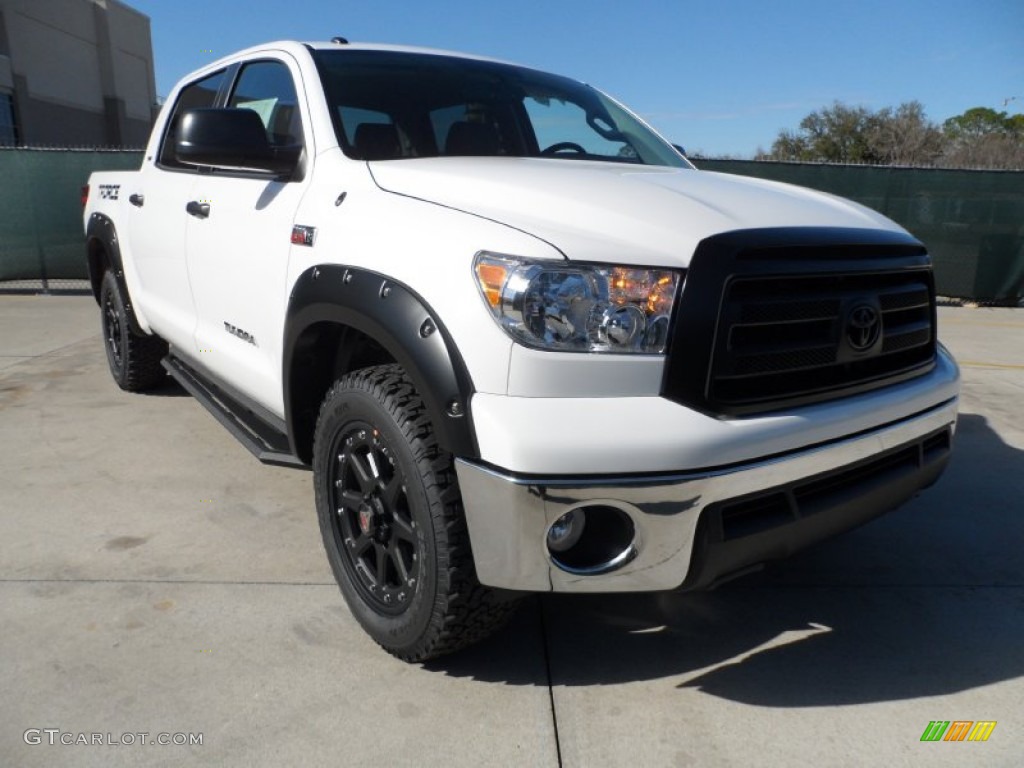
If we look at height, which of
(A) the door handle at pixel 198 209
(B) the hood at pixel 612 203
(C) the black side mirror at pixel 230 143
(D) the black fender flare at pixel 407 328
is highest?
(C) the black side mirror at pixel 230 143

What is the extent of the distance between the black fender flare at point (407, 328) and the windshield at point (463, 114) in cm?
56

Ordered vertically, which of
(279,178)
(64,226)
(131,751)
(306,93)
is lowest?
(131,751)

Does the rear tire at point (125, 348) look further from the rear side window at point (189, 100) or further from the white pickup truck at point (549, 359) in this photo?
the white pickup truck at point (549, 359)

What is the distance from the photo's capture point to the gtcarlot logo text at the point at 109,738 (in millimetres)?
2084

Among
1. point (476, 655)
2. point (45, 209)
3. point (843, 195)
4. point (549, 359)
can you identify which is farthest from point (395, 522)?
point (45, 209)

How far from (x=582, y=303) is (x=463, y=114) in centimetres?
159

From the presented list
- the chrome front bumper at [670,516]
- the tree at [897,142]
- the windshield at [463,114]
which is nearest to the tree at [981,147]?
the tree at [897,142]

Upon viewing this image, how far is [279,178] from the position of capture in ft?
9.37

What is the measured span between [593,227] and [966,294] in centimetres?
1056

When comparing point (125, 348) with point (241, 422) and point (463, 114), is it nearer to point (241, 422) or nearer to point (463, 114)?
point (241, 422)

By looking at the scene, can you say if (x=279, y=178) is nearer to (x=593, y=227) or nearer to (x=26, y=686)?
(x=593, y=227)

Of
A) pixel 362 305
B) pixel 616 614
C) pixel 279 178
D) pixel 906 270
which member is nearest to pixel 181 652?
pixel 362 305

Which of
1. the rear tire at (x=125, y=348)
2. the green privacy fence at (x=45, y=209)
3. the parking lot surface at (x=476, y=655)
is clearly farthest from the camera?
the green privacy fence at (x=45, y=209)

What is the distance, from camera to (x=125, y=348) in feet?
16.8
